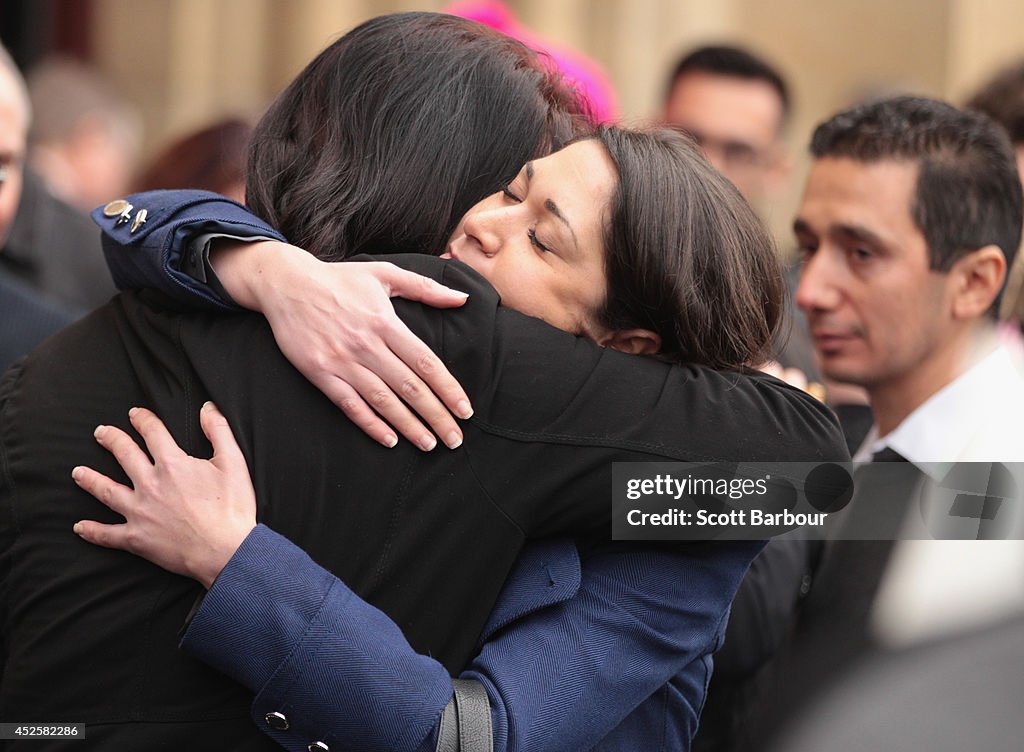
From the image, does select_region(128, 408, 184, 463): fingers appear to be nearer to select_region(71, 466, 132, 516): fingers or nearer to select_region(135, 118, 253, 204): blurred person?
select_region(71, 466, 132, 516): fingers

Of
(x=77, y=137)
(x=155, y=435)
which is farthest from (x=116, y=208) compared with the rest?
(x=77, y=137)

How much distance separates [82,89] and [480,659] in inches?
214

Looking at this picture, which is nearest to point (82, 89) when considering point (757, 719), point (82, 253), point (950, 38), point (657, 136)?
point (82, 253)

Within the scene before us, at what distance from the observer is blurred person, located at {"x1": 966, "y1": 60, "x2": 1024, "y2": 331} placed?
11.3ft

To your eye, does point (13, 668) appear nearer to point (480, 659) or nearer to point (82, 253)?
point (480, 659)

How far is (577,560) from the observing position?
1.76 meters

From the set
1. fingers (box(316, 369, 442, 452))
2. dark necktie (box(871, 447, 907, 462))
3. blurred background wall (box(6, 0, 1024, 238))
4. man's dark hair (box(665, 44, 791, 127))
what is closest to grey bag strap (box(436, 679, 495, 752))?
fingers (box(316, 369, 442, 452))

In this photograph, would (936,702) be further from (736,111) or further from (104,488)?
(736,111)

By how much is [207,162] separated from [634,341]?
2652mm

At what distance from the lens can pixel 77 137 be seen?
20.9ft

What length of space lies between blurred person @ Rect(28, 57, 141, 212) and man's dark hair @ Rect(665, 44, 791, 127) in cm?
275

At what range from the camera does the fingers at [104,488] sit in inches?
68.1

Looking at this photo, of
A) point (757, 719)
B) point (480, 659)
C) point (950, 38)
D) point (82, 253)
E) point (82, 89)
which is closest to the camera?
point (757, 719)
